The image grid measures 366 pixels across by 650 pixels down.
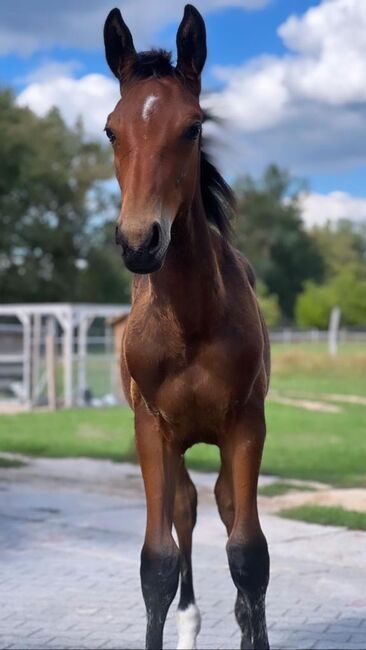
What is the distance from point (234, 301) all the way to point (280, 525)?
15.0 feet

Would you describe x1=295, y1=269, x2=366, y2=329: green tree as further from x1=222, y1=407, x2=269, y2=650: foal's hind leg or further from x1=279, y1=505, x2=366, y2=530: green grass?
x1=222, y1=407, x2=269, y2=650: foal's hind leg

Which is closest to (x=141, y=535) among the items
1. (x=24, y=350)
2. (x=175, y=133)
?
(x=175, y=133)

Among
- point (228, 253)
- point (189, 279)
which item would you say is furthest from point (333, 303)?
point (189, 279)

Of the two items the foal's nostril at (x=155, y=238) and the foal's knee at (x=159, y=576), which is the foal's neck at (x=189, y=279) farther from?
the foal's knee at (x=159, y=576)

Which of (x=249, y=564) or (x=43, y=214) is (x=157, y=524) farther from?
(x=43, y=214)

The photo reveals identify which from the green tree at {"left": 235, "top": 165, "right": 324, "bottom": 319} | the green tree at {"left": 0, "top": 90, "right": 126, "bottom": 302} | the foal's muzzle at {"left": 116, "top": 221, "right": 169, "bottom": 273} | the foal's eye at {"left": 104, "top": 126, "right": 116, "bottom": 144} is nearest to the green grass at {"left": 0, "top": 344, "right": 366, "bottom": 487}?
the foal's eye at {"left": 104, "top": 126, "right": 116, "bottom": 144}

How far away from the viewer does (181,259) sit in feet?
12.9

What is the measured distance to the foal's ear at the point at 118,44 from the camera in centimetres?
374

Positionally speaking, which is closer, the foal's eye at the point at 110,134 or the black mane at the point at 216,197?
the foal's eye at the point at 110,134

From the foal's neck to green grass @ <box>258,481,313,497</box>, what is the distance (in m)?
6.21

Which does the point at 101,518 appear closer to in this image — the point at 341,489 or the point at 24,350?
the point at 341,489

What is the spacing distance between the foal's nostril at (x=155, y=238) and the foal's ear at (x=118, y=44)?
35.2 inches

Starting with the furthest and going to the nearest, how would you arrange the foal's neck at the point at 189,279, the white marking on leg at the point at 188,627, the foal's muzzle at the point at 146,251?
the white marking on leg at the point at 188,627
the foal's neck at the point at 189,279
the foal's muzzle at the point at 146,251

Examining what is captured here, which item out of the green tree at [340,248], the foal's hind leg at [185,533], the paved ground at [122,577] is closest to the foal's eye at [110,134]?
the foal's hind leg at [185,533]
